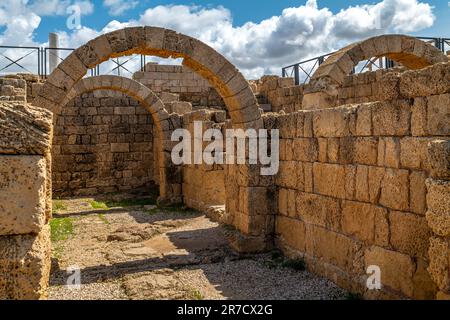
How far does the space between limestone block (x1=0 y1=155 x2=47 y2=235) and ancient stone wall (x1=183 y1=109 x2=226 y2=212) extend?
764 cm

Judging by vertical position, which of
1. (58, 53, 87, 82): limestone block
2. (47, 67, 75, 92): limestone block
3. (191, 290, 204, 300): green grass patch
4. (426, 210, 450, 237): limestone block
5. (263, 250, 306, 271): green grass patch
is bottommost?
(191, 290, 204, 300): green grass patch

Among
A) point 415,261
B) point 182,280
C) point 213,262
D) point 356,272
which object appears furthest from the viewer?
point 213,262

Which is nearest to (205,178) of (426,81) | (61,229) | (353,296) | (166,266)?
(61,229)

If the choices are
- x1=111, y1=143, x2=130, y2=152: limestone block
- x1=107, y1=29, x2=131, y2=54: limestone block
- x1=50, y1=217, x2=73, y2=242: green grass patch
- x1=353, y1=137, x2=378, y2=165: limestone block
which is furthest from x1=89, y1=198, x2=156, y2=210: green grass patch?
x1=353, y1=137, x2=378, y2=165: limestone block

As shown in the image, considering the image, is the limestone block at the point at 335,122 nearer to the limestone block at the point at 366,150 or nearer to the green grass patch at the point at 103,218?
the limestone block at the point at 366,150

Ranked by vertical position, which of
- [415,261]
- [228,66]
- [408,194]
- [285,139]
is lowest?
[415,261]

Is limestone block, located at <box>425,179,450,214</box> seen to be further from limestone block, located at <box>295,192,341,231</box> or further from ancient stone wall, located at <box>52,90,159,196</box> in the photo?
ancient stone wall, located at <box>52,90,159,196</box>

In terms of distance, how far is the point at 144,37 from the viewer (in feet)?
23.3

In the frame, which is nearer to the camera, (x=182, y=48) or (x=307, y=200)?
(x=307, y=200)

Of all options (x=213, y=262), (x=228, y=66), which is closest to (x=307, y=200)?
(x=213, y=262)

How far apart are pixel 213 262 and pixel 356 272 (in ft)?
8.21

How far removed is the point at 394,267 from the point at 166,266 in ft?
11.4

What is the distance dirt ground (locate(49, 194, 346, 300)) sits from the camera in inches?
216

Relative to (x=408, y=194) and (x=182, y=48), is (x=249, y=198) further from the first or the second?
(x=408, y=194)
